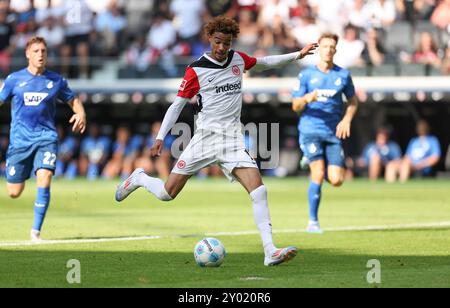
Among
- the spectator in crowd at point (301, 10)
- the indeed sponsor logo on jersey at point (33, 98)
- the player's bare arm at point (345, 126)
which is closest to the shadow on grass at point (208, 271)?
the indeed sponsor logo on jersey at point (33, 98)

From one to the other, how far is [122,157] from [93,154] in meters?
0.94

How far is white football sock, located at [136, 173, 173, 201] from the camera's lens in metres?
11.8

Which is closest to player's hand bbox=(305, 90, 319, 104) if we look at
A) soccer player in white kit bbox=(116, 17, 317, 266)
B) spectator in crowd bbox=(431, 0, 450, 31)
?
soccer player in white kit bbox=(116, 17, 317, 266)

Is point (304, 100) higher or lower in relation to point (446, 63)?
lower

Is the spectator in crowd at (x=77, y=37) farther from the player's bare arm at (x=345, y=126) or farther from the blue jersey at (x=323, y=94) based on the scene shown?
the player's bare arm at (x=345, y=126)

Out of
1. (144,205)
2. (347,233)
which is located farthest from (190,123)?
(347,233)

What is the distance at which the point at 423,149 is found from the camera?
2928 centimetres

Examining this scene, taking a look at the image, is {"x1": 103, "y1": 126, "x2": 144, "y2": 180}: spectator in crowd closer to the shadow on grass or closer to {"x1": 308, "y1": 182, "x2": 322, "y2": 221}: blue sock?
{"x1": 308, "y1": 182, "x2": 322, "y2": 221}: blue sock

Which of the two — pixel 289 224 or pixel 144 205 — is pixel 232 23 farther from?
pixel 144 205

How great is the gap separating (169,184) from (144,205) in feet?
33.4

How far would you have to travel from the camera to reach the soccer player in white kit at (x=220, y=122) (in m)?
11.2

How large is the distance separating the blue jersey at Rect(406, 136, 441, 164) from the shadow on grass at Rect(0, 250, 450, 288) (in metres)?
17.0

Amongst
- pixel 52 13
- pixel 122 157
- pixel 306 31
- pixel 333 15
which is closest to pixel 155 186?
pixel 306 31

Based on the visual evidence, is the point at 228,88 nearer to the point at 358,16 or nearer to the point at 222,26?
the point at 222,26
